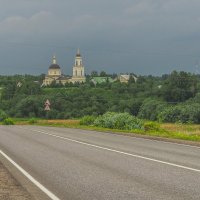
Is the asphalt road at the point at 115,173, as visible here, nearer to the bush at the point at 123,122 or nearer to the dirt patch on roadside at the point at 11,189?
the dirt patch on roadside at the point at 11,189

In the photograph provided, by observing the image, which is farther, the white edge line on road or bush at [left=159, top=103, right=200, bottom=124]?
bush at [left=159, top=103, right=200, bottom=124]

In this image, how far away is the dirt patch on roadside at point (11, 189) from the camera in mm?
10137

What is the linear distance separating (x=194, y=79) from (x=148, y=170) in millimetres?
104174

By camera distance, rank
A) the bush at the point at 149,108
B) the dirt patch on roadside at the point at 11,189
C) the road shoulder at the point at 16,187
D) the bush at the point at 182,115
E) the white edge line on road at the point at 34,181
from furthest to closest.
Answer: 1. the bush at the point at 149,108
2. the bush at the point at 182,115
3. the white edge line on road at the point at 34,181
4. the road shoulder at the point at 16,187
5. the dirt patch on roadside at the point at 11,189

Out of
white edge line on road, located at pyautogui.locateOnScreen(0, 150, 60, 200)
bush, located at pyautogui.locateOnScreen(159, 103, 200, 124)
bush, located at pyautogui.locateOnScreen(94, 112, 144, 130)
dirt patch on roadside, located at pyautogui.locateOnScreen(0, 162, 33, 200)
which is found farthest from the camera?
bush, located at pyautogui.locateOnScreen(159, 103, 200, 124)

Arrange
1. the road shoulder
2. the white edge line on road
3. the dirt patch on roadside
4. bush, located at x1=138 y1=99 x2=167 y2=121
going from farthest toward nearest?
bush, located at x1=138 y1=99 x2=167 y2=121 < the white edge line on road < the road shoulder < the dirt patch on roadside

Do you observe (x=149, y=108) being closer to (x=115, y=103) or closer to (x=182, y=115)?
(x=115, y=103)

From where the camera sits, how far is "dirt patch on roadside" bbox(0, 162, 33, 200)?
10.1 meters

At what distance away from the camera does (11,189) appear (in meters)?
11.2

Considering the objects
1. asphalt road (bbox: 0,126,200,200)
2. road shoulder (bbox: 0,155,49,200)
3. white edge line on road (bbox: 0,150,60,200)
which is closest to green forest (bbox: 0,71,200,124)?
asphalt road (bbox: 0,126,200,200)

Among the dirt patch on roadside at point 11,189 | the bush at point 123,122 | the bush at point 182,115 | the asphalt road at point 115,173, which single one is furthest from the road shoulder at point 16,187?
the bush at point 182,115

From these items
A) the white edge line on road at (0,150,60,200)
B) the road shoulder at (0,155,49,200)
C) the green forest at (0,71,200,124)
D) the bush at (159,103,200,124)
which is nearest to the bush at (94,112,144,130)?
the bush at (159,103,200,124)

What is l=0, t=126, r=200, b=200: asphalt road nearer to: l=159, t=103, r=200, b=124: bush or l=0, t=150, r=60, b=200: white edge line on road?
l=0, t=150, r=60, b=200: white edge line on road

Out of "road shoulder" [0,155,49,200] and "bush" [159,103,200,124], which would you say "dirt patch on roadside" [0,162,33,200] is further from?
"bush" [159,103,200,124]
